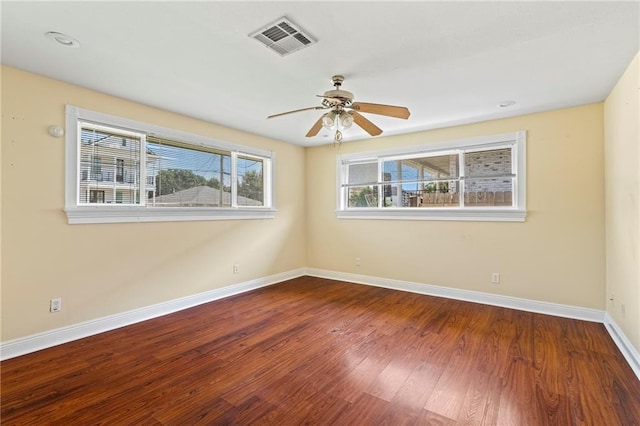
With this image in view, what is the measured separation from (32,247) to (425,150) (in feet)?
15.4

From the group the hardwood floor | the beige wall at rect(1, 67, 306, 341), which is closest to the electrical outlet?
the beige wall at rect(1, 67, 306, 341)

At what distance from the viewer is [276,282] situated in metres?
5.20

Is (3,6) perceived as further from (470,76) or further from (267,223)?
(267,223)

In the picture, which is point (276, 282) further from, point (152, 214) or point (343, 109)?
point (343, 109)

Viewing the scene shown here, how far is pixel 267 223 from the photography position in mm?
5051

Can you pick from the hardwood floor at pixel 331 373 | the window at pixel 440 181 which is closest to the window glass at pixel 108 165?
the hardwood floor at pixel 331 373

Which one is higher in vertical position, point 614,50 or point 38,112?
point 614,50

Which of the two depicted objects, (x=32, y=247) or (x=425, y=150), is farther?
(x=425, y=150)

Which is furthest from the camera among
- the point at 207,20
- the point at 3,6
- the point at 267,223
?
the point at 267,223

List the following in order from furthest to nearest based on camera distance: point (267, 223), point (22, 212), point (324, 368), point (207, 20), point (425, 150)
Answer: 1. point (267, 223)
2. point (425, 150)
3. point (22, 212)
4. point (324, 368)
5. point (207, 20)

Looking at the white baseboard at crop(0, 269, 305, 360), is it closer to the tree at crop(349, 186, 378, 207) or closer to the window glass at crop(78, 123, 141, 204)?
the window glass at crop(78, 123, 141, 204)

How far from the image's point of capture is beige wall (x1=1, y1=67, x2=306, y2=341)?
103 inches

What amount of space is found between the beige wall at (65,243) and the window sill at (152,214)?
7cm

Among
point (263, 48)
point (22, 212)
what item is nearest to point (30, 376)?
point (22, 212)
